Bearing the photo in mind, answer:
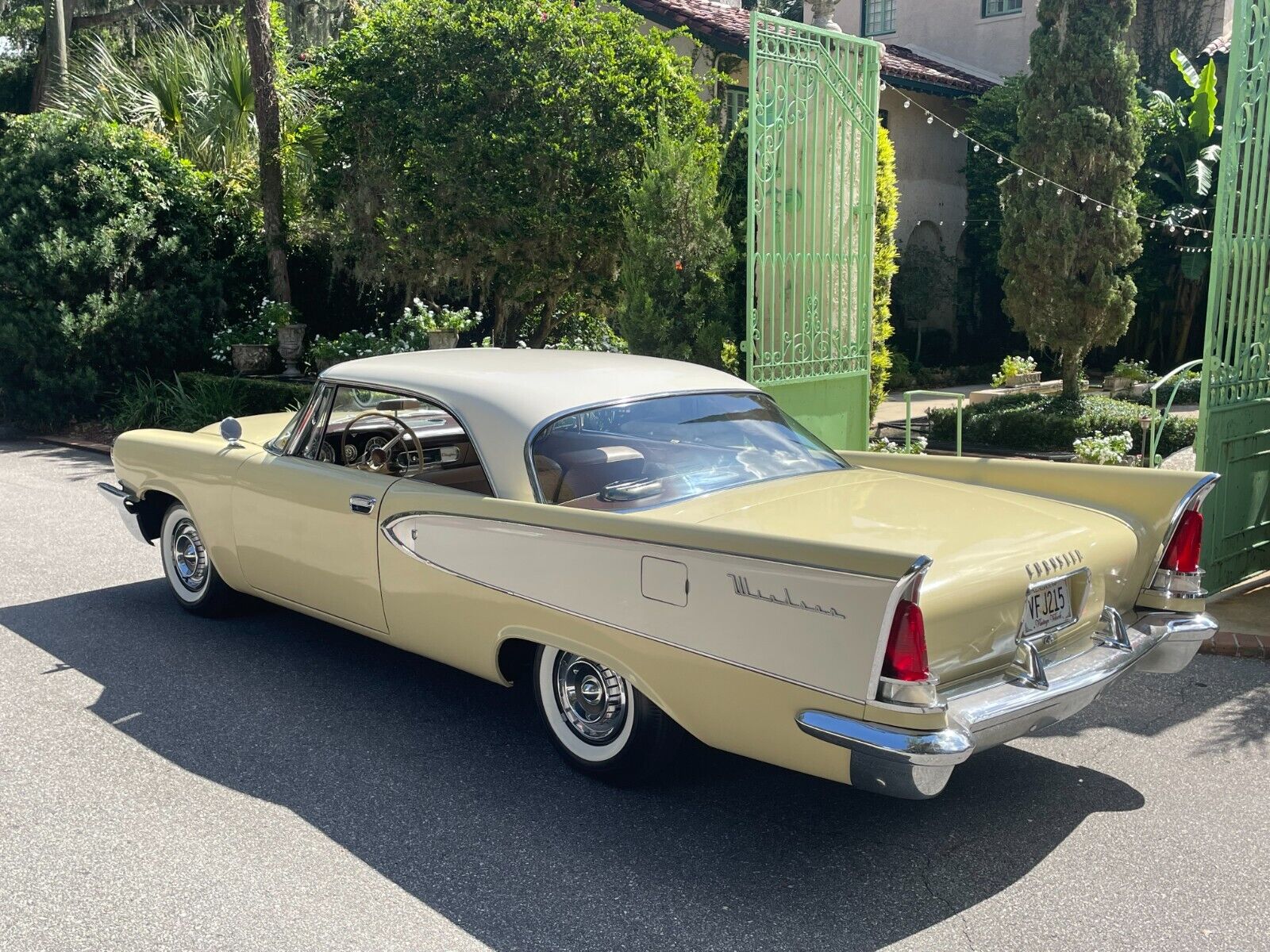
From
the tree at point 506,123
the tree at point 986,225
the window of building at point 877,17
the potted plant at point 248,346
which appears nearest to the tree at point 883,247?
the tree at point 506,123

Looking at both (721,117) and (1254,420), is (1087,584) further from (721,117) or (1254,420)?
(721,117)

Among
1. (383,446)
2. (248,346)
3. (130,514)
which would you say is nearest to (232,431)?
(383,446)

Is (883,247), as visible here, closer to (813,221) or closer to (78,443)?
(813,221)

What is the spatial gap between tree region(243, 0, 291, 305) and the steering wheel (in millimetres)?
10184

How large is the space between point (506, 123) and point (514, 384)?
30.6 feet

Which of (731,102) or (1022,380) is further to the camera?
(1022,380)

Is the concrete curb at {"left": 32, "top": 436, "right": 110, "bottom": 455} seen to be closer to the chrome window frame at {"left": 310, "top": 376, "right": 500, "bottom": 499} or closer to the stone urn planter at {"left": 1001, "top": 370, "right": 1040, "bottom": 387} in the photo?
the chrome window frame at {"left": 310, "top": 376, "right": 500, "bottom": 499}

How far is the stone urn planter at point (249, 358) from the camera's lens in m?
14.6

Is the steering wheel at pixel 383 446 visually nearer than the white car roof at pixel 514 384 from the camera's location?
No

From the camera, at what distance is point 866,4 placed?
85.8 ft

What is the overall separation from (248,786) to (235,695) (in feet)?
3.15

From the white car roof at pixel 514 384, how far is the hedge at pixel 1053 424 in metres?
8.95

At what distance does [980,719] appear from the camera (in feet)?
11.1

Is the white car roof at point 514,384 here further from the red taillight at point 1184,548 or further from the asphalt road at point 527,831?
the red taillight at point 1184,548
